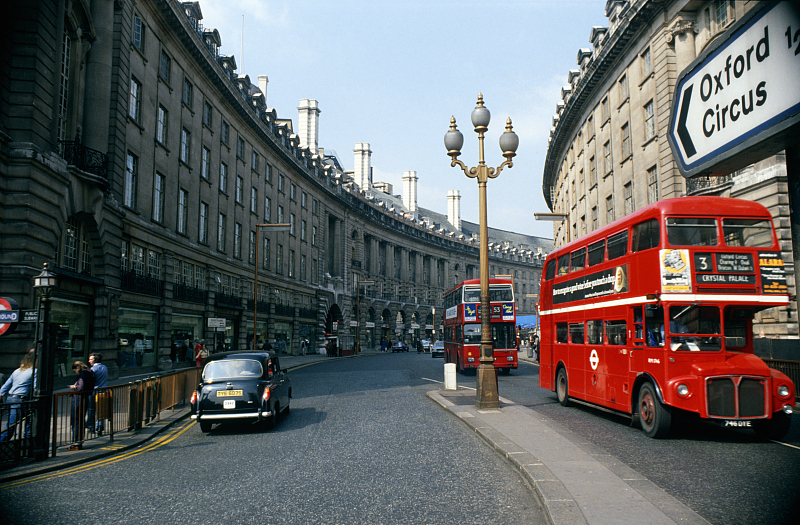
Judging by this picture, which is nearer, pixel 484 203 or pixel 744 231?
pixel 744 231

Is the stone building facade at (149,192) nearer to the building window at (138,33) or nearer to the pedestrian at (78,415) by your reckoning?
the building window at (138,33)

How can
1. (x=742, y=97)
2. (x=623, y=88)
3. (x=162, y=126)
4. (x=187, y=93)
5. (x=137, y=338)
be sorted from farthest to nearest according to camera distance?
(x=187, y=93) → (x=623, y=88) → (x=162, y=126) → (x=137, y=338) → (x=742, y=97)

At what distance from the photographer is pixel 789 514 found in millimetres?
6164

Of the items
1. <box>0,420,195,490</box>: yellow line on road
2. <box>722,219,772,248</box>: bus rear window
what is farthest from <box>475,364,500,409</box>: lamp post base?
<box>0,420,195,490</box>: yellow line on road

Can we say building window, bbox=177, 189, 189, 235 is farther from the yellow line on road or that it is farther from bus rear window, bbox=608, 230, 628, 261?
bus rear window, bbox=608, 230, 628, 261

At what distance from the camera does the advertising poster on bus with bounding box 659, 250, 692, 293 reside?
35.9 feet

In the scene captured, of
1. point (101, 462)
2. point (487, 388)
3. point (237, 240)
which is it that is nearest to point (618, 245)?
point (487, 388)

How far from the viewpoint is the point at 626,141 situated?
3388cm

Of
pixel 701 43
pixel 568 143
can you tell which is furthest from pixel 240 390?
pixel 568 143

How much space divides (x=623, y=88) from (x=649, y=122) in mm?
4909

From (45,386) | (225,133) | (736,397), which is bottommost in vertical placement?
(736,397)

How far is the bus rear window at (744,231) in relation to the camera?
1107cm

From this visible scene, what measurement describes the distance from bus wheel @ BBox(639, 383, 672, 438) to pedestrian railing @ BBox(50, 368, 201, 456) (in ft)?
33.7

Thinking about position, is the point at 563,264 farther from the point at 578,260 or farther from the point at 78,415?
the point at 78,415
